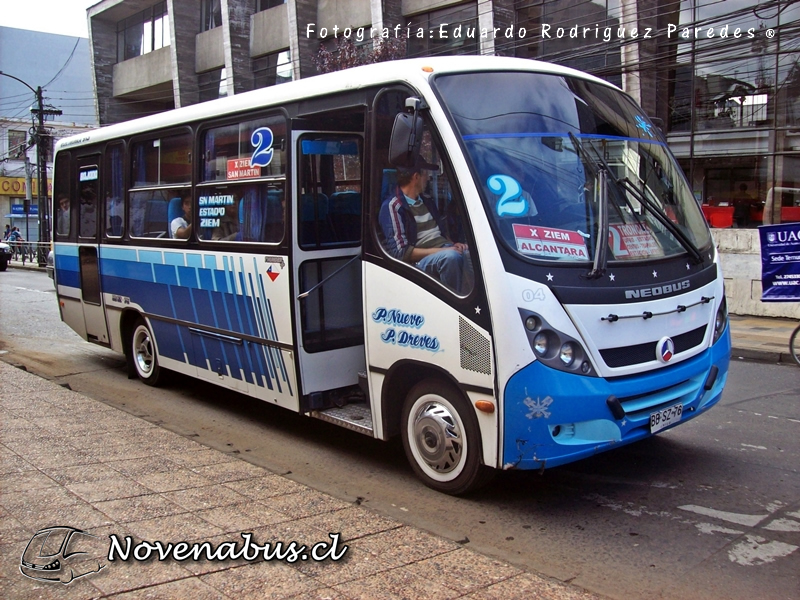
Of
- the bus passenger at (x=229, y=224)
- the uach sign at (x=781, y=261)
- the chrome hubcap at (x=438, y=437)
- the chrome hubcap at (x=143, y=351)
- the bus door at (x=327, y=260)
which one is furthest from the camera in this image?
the uach sign at (x=781, y=261)

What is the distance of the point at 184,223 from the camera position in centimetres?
771

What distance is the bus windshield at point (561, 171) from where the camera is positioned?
475cm

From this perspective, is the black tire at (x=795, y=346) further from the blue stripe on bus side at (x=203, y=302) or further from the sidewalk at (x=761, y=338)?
the blue stripe on bus side at (x=203, y=302)

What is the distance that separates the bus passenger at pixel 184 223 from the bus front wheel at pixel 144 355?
1349mm

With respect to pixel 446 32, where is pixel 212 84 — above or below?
above

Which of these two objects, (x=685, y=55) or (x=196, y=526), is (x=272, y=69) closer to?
(x=685, y=55)

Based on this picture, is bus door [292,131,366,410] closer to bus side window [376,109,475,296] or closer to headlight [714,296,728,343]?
bus side window [376,109,475,296]

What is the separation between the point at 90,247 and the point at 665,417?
728 cm

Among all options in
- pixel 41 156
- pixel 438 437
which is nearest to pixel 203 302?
pixel 438 437

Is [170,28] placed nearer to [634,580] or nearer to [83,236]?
[83,236]

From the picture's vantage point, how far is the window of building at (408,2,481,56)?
21.4 m

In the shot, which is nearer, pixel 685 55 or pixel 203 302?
pixel 203 302

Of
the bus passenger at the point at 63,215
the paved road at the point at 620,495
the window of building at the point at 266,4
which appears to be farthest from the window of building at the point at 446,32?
the paved road at the point at 620,495

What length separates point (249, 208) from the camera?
22.2ft
